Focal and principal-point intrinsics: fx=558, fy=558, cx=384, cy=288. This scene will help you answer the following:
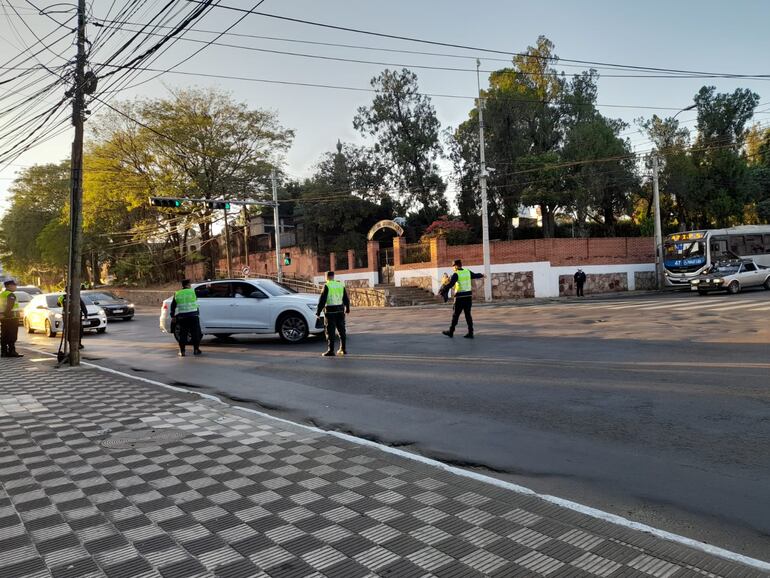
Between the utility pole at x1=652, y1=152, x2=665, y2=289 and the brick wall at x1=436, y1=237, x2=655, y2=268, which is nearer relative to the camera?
the brick wall at x1=436, y1=237, x2=655, y2=268

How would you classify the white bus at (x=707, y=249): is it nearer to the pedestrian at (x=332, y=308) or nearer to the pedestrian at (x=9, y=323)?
the pedestrian at (x=332, y=308)

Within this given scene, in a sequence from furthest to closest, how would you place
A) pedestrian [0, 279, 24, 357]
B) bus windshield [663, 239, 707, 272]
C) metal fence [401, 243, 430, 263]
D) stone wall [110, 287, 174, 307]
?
stone wall [110, 287, 174, 307] → metal fence [401, 243, 430, 263] → bus windshield [663, 239, 707, 272] → pedestrian [0, 279, 24, 357]

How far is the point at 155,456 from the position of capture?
5.05m

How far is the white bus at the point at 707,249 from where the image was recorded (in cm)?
2923

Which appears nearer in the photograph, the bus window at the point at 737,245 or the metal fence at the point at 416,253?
the bus window at the point at 737,245

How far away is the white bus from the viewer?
95.9 feet

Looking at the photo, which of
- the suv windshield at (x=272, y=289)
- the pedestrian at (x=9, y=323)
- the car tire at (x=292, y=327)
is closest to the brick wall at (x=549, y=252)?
the suv windshield at (x=272, y=289)

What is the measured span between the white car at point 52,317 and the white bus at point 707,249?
27735 millimetres

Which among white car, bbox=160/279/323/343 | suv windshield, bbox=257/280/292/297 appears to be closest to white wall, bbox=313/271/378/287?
suv windshield, bbox=257/280/292/297

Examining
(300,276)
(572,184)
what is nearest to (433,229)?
(572,184)

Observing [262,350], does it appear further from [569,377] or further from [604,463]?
[604,463]

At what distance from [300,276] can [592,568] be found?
39307 millimetres

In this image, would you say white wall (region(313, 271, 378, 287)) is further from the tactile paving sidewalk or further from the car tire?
the tactile paving sidewalk

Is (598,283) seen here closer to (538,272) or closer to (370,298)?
(538,272)
